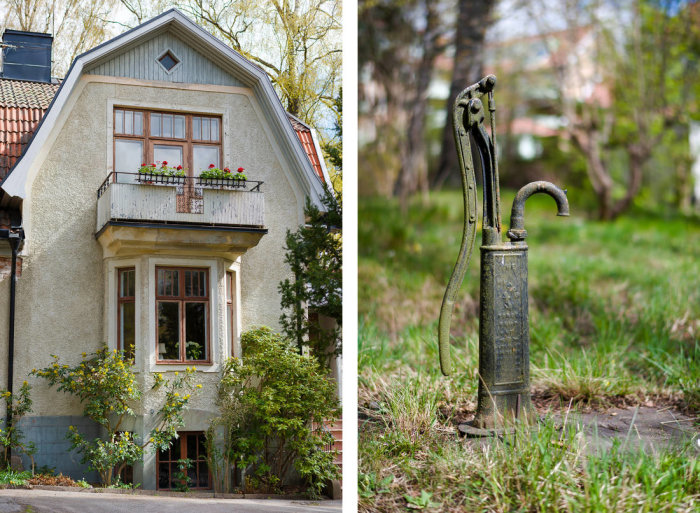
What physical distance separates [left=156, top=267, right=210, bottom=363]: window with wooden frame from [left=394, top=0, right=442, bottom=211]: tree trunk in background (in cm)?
414

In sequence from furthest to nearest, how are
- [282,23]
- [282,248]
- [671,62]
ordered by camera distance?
[671,62] → [282,23] → [282,248]

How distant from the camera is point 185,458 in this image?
263 cm

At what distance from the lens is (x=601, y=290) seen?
196 inches

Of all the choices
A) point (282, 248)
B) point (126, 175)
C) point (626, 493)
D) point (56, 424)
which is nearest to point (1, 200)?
point (126, 175)

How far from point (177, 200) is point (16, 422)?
1026 mm

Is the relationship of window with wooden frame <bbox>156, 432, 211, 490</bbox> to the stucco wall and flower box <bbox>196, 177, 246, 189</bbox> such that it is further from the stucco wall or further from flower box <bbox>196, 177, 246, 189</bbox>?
flower box <bbox>196, 177, 246, 189</bbox>

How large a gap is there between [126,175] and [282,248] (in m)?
0.69

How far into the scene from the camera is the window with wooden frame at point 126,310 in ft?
8.43

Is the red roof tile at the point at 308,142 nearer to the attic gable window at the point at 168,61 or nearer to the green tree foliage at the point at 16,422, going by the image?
the attic gable window at the point at 168,61

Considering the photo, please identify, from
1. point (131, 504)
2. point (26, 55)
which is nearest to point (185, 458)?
point (131, 504)

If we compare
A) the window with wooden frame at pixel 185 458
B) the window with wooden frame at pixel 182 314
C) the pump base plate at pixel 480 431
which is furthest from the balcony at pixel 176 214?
the pump base plate at pixel 480 431

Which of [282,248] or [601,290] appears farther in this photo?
[601,290]

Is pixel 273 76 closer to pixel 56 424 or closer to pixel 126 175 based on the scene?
pixel 126 175

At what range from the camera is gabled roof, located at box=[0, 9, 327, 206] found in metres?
2.58
